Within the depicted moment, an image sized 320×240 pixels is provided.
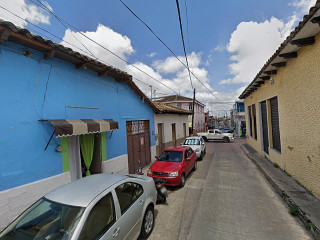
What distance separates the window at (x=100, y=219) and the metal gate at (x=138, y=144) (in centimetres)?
567

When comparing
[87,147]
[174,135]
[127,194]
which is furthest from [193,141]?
[127,194]

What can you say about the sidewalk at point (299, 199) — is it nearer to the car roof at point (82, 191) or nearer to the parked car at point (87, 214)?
the parked car at point (87, 214)

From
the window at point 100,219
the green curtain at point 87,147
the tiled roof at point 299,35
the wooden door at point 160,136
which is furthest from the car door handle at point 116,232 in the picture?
the wooden door at point 160,136

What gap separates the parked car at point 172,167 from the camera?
6.21 m

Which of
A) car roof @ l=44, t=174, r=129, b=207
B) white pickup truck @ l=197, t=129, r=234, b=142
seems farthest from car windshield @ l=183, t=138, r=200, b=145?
white pickup truck @ l=197, t=129, r=234, b=142

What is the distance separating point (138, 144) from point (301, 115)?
731cm

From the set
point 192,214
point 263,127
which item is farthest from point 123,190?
point 263,127

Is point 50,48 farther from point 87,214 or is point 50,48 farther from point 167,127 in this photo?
point 167,127

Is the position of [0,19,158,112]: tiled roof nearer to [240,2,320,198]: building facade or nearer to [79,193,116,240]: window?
[79,193,116,240]: window

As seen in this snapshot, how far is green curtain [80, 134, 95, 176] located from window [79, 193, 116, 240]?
363cm

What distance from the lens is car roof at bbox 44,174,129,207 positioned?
2.64 metres

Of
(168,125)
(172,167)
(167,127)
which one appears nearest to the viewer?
(172,167)

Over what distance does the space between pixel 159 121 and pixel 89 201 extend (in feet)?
32.2

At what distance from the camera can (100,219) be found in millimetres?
2578
